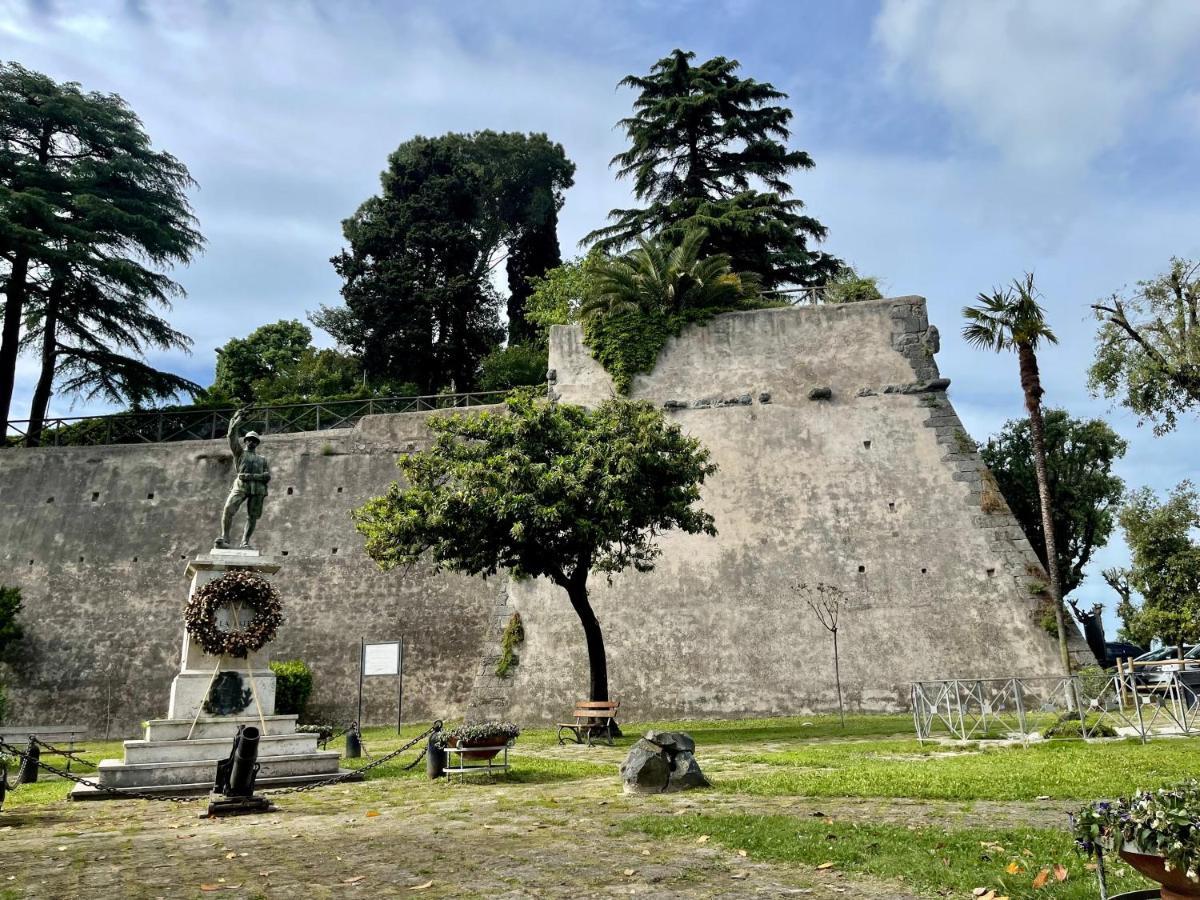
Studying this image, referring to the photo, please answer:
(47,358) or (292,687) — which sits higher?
(47,358)

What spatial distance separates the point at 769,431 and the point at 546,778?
11.2 meters

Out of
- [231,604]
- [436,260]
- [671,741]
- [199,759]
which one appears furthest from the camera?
[436,260]

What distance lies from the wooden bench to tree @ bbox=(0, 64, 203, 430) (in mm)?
19067

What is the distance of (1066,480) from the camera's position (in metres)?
24.2

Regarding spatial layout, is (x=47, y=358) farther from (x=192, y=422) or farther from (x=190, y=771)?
(x=190, y=771)

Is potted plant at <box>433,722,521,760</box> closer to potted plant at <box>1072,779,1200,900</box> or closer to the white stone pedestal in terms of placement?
the white stone pedestal

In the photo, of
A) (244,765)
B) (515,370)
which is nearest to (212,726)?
(244,765)

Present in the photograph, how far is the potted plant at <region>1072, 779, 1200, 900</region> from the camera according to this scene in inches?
114

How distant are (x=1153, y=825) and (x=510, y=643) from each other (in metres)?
15.5

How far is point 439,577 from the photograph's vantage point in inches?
819

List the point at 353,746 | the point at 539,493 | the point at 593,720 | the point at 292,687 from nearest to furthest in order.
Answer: the point at 353,746, the point at 539,493, the point at 593,720, the point at 292,687

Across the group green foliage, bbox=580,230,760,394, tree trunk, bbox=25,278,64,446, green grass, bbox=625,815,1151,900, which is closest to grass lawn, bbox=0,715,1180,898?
green grass, bbox=625,815,1151,900

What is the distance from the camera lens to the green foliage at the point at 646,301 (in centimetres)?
1966

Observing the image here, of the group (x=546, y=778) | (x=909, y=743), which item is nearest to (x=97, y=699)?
(x=546, y=778)
